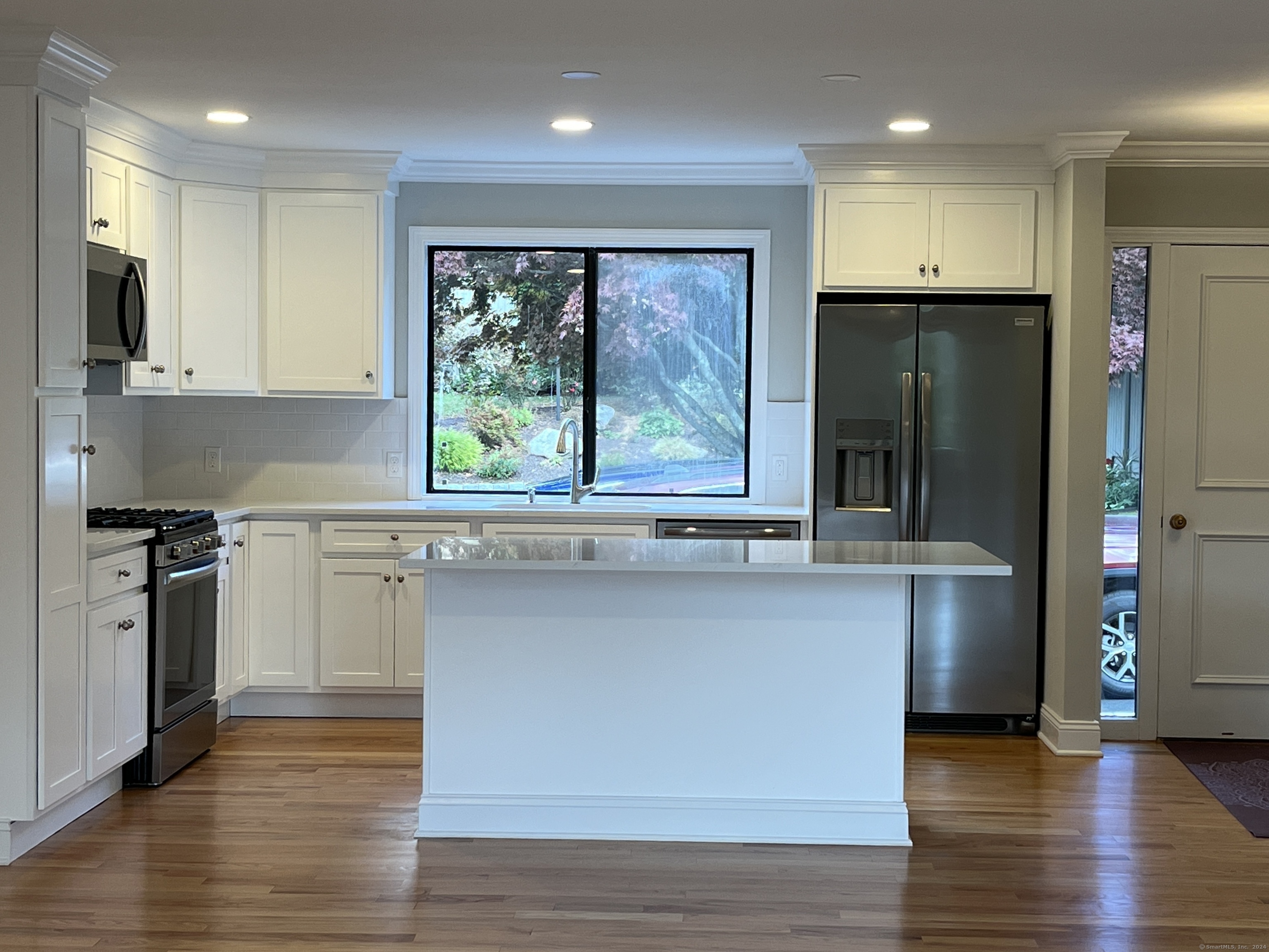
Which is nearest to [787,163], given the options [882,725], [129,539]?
[882,725]

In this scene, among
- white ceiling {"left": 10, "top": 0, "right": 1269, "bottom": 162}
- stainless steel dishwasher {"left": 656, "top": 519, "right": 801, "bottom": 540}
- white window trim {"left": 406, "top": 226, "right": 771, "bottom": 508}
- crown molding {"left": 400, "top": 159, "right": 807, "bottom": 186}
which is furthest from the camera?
white window trim {"left": 406, "top": 226, "right": 771, "bottom": 508}

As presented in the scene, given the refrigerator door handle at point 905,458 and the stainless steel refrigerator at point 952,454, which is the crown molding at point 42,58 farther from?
the refrigerator door handle at point 905,458

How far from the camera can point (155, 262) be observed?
5.07 metres

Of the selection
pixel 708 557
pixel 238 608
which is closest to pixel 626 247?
pixel 238 608

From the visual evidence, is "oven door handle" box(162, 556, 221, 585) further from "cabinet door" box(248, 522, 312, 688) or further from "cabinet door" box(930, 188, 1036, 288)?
"cabinet door" box(930, 188, 1036, 288)

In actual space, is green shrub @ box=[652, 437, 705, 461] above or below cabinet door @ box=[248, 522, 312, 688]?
above

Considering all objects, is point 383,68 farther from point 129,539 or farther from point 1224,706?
point 1224,706

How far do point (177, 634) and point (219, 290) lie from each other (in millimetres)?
1658

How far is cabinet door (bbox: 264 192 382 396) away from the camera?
544 cm

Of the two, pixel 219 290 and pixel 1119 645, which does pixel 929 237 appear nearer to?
pixel 1119 645

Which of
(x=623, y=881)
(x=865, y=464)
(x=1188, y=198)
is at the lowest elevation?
(x=623, y=881)

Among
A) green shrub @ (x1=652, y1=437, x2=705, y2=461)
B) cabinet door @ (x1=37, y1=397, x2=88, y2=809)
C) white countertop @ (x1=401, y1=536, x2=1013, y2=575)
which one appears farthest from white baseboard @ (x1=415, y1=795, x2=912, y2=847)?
green shrub @ (x1=652, y1=437, x2=705, y2=461)

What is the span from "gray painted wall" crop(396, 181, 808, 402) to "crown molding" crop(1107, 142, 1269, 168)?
1.41 metres

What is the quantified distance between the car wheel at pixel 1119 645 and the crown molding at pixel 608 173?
91.2 inches
